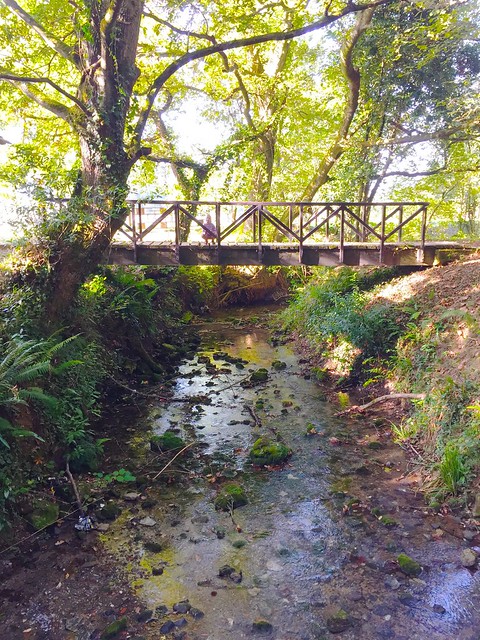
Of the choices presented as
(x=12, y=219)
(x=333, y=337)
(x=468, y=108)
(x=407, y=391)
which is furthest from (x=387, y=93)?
(x=12, y=219)

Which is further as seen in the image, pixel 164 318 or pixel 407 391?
pixel 164 318

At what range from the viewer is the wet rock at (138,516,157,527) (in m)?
4.77

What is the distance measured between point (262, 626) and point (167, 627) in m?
0.72

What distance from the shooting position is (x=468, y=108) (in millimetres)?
11242

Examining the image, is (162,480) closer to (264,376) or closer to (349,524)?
(349,524)

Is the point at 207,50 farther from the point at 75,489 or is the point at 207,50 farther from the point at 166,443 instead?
the point at 75,489

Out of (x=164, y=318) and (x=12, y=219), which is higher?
(x=12, y=219)

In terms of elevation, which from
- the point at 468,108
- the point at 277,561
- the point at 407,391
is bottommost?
the point at 277,561

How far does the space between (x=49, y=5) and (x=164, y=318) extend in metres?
7.46

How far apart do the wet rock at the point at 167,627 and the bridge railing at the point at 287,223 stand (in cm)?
811

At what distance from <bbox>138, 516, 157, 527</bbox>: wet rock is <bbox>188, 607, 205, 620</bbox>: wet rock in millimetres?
1267

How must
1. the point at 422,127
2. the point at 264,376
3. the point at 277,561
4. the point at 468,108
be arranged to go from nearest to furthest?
the point at 277,561 → the point at 264,376 → the point at 468,108 → the point at 422,127

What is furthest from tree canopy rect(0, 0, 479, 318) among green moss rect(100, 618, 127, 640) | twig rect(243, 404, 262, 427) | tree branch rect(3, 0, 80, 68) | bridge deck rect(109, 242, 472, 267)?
green moss rect(100, 618, 127, 640)

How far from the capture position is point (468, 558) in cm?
409
